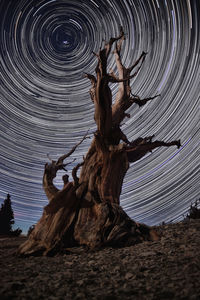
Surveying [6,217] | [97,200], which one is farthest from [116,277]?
[6,217]

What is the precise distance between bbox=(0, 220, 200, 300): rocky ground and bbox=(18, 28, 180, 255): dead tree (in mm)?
1048

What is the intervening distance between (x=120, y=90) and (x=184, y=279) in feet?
26.5

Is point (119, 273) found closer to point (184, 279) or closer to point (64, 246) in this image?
point (184, 279)

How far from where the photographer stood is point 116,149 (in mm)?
6539

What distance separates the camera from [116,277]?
266 centimetres

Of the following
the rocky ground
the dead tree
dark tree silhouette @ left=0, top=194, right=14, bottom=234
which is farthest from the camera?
dark tree silhouette @ left=0, top=194, right=14, bottom=234

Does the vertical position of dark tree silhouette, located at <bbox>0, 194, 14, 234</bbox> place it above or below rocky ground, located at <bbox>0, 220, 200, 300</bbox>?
above

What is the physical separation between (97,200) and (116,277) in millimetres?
3341

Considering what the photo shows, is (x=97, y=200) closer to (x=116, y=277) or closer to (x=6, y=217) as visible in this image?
(x=116, y=277)

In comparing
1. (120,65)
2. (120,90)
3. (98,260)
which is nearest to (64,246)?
(98,260)

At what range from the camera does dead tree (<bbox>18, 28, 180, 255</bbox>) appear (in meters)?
4.98

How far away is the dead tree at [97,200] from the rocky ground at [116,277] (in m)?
1.05

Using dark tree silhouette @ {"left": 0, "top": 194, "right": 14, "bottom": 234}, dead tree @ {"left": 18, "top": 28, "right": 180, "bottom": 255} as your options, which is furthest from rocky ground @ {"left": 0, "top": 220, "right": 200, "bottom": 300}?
dark tree silhouette @ {"left": 0, "top": 194, "right": 14, "bottom": 234}

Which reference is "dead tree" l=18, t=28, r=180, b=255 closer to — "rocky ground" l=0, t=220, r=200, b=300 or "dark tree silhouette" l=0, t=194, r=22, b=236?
"rocky ground" l=0, t=220, r=200, b=300
